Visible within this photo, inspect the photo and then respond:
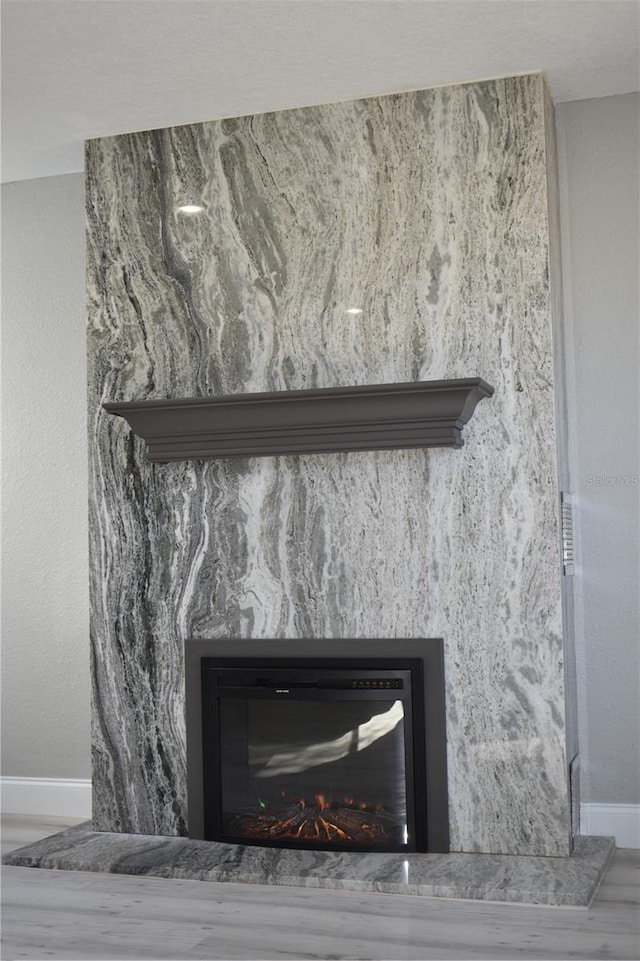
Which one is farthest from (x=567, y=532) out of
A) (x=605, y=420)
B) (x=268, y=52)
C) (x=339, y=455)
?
(x=268, y=52)

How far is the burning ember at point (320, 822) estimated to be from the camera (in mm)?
3617

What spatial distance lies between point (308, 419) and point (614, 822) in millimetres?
1780

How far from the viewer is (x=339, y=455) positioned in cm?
377

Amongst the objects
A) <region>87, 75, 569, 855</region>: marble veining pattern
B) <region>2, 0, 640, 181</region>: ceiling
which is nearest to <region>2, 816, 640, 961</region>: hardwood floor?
<region>87, 75, 569, 855</region>: marble veining pattern

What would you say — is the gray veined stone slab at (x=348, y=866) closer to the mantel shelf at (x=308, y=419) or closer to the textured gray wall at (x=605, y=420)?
the textured gray wall at (x=605, y=420)

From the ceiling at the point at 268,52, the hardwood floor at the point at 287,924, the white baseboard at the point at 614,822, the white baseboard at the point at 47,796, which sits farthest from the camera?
the white baseboard at the point at 47,796

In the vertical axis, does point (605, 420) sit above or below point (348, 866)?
above

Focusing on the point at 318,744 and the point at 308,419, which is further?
the point at 318,744

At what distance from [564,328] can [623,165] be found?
62 centimetres

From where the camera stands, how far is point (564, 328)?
390 cm

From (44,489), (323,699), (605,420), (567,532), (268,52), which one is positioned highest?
(268,52)

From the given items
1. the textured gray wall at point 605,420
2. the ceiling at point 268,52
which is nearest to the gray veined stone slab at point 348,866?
the textured gray wall at point 605,420

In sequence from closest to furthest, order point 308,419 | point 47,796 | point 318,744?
1. point 308,419
2. point 318,744
3. point 47,796

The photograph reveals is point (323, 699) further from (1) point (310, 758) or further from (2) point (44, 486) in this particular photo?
(2) point (44, 486)
